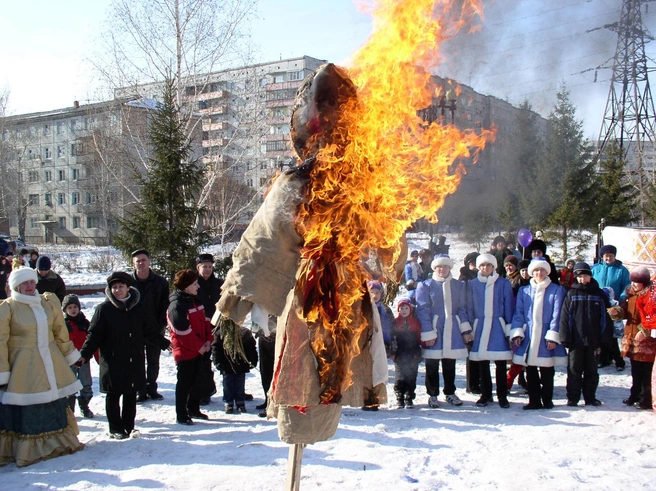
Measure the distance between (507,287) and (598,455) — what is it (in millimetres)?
2600

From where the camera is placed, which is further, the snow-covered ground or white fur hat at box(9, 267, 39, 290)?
white fur hat at box(9, 267, 39, 290)

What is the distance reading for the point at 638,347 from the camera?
679 cm

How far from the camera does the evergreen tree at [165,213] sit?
381 inches

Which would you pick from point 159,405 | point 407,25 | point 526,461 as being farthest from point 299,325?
point 159,405

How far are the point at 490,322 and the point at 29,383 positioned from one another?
5525 mm

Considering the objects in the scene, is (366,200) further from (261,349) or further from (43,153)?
(43,153)

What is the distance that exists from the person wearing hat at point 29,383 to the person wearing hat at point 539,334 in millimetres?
5403

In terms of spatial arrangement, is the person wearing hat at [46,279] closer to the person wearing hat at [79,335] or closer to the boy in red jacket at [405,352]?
the person wearing hat at [79,335]

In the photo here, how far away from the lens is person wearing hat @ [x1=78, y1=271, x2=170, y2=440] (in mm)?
5641

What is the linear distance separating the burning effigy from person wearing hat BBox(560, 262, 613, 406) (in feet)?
15.8

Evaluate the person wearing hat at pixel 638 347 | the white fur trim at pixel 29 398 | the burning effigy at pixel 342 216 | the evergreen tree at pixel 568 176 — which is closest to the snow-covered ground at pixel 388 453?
the person wearing hat at pixel 638 347

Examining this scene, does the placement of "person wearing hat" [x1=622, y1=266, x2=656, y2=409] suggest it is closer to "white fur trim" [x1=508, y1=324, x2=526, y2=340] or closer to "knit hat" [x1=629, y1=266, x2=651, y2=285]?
"knit hat" [x1=629, y1=266, x2=651, y2=285]

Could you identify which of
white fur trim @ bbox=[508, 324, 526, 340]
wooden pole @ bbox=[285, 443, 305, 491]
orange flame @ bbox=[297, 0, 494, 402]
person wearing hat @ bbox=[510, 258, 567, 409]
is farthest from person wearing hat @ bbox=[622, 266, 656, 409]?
wooden pole @ bbox=[285, 443, 305, 491]

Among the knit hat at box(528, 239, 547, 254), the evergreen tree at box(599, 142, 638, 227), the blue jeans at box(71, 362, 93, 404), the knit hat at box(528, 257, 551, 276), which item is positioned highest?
the evergreen tree at box(599, 142, 638, 227)
